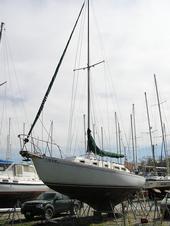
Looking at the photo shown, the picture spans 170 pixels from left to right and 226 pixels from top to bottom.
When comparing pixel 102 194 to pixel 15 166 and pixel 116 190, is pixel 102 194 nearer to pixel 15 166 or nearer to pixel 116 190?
pixel 116 190

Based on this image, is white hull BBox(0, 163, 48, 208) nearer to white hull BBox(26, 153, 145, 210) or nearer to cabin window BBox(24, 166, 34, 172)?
cabin window BBox(24, 166, 34, 172)

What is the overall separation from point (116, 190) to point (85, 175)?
8.13 feet

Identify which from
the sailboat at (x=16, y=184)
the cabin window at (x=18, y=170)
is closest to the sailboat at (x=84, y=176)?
the sailboat at (x=16, y=184)

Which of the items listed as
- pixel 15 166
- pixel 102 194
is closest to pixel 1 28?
pixel 15 166

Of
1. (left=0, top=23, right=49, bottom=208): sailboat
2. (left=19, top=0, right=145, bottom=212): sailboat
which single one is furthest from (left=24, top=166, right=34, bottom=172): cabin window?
(left=19, top=0, right=145, bottom=212): sailboat

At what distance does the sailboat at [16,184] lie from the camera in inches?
1032

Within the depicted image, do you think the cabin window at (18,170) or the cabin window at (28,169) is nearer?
the cabin window at (18,170)

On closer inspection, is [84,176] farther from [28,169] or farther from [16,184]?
[28,169]

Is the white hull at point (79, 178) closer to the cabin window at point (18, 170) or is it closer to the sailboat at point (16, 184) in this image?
the sailboat at point (16, 184)

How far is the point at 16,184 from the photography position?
2702cm

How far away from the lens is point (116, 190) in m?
21.4

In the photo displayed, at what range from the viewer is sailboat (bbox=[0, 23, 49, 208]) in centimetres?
2620

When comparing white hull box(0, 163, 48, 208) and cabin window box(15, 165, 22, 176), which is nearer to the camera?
white hull box(0, 163, 48, 208)

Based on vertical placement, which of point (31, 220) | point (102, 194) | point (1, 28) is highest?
point (1, 28)
